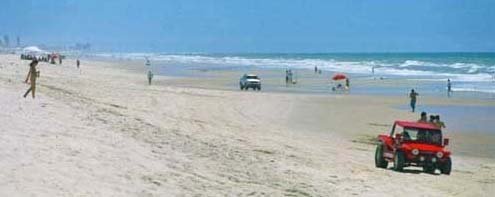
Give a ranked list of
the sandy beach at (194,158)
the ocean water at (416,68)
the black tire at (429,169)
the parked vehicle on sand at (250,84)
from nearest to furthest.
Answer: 1. the sandy beach at (194,158)
2. the black tire at (429,169)
3. the parked vehicle on sand at (250,84)
4. the ocean water at (416,68)

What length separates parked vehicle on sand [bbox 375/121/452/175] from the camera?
1552cm

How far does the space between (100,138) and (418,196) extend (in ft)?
19.8

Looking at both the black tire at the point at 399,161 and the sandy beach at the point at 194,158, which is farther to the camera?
the black tire at the point at 399,161

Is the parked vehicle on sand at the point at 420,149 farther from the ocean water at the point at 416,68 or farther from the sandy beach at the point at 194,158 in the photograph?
the ocean water at the point at 416,68

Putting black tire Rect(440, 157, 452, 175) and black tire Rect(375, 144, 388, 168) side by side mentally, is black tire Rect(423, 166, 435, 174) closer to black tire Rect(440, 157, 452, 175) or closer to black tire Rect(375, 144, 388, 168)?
black tire Rect(440, 157, 452, 175)

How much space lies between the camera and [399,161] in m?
15.6

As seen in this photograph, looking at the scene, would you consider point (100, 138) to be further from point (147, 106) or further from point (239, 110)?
point (239, 110)

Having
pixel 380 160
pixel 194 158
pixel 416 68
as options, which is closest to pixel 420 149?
pixel 380 160

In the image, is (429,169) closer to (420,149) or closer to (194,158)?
(420,149)

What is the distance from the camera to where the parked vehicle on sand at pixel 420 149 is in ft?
50.9

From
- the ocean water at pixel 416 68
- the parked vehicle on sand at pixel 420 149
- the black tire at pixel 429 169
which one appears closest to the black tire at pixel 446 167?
the parked vehicle on sand at pixel 420 149

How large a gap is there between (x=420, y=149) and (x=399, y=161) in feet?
1.59

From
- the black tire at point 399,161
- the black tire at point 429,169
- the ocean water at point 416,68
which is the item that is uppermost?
the black tire at point 399,161

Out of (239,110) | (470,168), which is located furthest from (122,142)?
(239,110)
